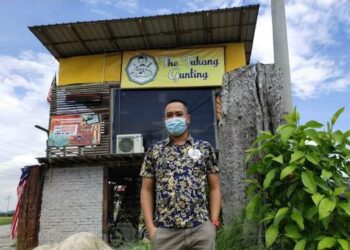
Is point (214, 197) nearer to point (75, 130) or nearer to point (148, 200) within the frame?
point (148, 200)

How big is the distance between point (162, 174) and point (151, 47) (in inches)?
409

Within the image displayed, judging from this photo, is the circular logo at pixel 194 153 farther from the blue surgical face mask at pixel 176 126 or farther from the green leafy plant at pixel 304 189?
the green leafy plant at pixel 304 189

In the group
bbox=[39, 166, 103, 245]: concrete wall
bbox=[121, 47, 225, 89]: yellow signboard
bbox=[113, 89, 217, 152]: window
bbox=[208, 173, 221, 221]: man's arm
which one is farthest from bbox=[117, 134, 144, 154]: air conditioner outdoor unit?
bbox=[208, 173, 221, 221]: man's arm

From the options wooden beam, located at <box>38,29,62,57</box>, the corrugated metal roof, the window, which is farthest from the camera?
wooden beam, located at <box>38,29,62,57</box>

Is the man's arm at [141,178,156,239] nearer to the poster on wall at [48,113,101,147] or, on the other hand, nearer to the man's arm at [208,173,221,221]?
the man's arm at [208,173,221,221]

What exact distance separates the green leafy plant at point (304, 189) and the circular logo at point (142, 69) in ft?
31.2

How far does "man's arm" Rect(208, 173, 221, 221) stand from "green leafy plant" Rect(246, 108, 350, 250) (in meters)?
0.38

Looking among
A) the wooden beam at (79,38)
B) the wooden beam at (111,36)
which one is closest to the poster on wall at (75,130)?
the wooden beam at (79,38)

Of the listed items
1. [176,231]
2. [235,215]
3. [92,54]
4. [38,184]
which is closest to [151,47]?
[92,54]

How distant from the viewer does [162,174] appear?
9.84 feet

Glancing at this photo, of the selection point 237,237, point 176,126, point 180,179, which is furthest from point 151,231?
point 237,237

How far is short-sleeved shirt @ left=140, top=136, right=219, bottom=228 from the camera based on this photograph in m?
2.85

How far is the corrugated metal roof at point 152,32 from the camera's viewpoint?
1164 cm

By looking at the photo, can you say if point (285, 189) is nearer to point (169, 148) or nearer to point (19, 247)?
point (169, 148)
